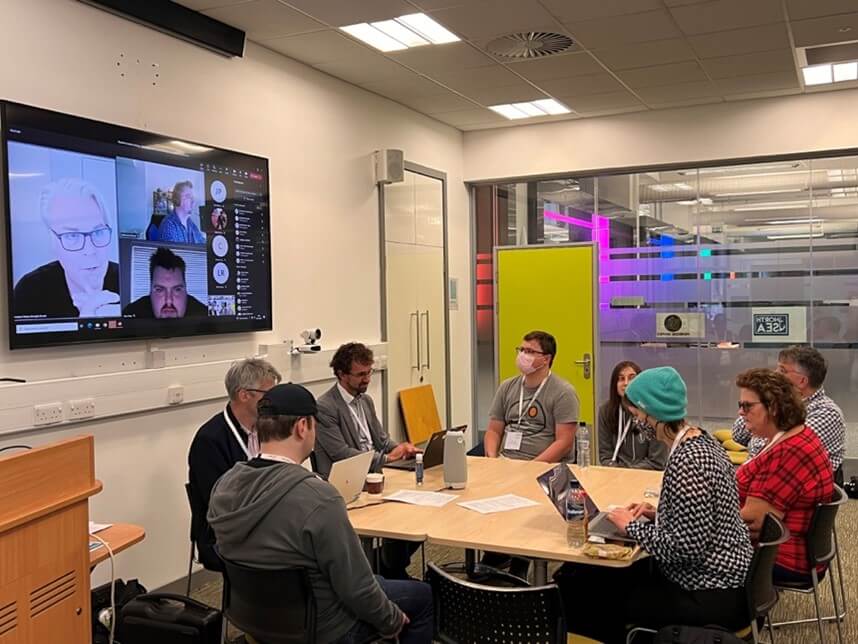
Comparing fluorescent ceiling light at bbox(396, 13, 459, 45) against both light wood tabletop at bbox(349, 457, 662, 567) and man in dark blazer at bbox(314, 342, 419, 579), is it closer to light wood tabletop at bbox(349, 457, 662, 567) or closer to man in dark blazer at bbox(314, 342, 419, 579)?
man in dark blazer at bbox(314, 342, 419, 579)

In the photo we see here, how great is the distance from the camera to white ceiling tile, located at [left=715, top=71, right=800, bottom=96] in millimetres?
5742

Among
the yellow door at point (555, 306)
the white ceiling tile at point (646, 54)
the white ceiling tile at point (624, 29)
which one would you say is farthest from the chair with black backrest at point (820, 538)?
the yellow door at point (555, 306)

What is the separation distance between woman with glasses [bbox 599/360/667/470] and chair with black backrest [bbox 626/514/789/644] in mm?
1382

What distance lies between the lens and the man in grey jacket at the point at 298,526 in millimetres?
2297

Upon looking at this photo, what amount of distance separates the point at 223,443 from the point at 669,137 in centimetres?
493

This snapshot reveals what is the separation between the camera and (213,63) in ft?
14.6

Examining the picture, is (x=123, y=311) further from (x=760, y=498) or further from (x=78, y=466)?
(x=760, y=498)

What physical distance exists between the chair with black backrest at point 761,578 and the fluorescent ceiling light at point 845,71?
A: 4019 mm

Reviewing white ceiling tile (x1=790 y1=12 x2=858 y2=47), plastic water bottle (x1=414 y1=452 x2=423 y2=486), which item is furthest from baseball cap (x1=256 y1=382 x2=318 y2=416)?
white ceiling tile (x1=790 y1=12 x2=858 y2=47)

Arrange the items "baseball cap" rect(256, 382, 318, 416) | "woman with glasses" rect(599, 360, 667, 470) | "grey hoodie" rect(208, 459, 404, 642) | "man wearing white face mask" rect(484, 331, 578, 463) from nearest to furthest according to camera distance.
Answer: "grey hoodie" rect(208, 459, 404, 642), "baseball cap" rect(256, 382, 318, 416), "woman with glasses" rect(599, 360, 667, 470), "man wearing white face mask" rect(484, 331, 578, 463)

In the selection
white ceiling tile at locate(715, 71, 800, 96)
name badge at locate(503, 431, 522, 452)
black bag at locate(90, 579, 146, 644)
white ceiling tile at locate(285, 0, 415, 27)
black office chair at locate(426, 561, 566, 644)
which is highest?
white ceiling tile at locate(715, 71, 800, 96)

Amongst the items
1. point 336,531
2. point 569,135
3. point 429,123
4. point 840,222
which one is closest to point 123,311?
point 336,531

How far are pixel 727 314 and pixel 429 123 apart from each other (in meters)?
3.03

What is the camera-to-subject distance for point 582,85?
5.89 metres
